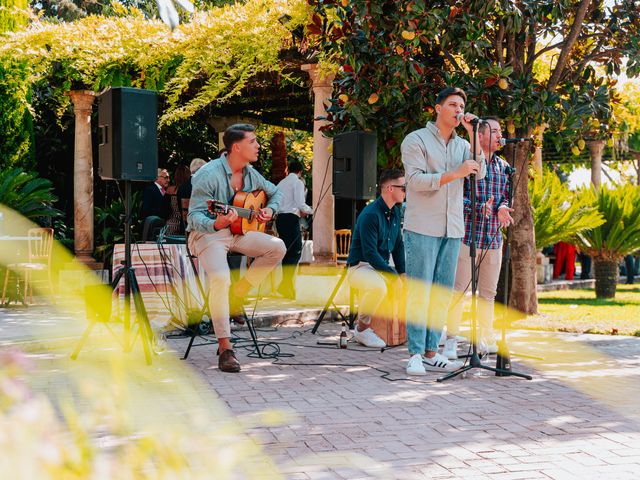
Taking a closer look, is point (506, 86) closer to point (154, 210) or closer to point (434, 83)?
point (434, 83)

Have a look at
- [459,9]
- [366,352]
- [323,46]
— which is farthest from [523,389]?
[323,46]

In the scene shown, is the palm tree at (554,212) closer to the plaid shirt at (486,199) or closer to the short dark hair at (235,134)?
the plaid shirt at (486,199)

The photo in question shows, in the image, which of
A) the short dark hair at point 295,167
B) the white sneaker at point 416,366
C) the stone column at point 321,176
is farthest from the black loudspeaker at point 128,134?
the short dark hair at point 295,167

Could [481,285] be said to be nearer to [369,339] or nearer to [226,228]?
[369,339]

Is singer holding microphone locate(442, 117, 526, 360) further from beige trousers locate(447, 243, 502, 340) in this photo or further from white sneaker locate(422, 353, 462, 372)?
white sneaker locate(422, 353, 462, 372)

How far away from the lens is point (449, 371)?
244 inches

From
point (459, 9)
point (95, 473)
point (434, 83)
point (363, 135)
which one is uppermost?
point (459, 9)

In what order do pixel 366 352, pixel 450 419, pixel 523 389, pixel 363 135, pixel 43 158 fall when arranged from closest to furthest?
pixel 450 419 < pixel 523 389 < pixel 366 352 < pixel 363 135 < pixel 43 158

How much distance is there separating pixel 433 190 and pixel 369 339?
6.92 feet

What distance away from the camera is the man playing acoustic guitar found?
620 centimetres

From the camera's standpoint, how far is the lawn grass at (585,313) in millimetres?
8922

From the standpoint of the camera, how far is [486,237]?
21.2 ft

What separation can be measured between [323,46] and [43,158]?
398 inches

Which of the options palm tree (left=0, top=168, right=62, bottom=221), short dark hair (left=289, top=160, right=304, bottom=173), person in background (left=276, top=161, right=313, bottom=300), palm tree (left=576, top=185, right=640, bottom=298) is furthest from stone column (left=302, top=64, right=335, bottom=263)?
palm tree (left=576, top=185, right=640, bottom=298)
